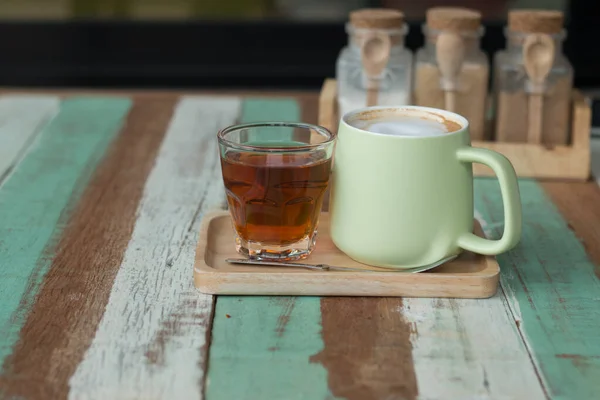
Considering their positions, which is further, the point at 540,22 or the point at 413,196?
the point at 540,22

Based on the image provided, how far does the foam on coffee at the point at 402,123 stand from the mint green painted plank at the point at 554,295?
135mm

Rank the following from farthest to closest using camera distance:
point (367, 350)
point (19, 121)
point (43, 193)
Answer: point (19, 121)
point (43, 193)
point (367, 350)

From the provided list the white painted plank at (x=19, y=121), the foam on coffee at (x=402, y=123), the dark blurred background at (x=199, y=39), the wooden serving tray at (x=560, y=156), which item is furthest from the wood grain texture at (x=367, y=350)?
the dark blurred background at (x=199, y=39)

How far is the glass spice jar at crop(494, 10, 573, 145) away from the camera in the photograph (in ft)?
3.25

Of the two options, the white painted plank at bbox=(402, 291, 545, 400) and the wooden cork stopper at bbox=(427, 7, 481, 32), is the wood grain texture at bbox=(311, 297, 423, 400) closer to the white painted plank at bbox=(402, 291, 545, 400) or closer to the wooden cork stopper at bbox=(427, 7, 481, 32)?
the white painted plank at bbox=(402, 291, 545, 400)

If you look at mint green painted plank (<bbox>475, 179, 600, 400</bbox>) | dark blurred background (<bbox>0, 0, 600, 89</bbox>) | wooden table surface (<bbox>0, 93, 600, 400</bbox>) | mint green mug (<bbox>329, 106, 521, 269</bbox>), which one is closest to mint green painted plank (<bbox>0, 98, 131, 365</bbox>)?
wooden table surface (<bbox>0, 93, 600, 400</bbox>)

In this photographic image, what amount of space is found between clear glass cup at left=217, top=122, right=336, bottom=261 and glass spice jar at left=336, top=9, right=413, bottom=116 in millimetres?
301

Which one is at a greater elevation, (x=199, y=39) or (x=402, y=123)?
(x=402, y=123)

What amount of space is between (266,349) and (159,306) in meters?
0.11

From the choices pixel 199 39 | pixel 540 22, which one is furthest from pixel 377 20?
pixel 199 39

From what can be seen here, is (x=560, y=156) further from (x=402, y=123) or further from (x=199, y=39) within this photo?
(x=199, y=39)

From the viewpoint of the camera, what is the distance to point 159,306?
0.67m

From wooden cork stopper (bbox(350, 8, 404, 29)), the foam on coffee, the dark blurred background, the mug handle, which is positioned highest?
wooden cork stopper (bbox(350, 8, 404, 29))

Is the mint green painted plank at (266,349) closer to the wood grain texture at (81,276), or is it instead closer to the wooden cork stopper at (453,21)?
the wood grain texture at (81,276)
